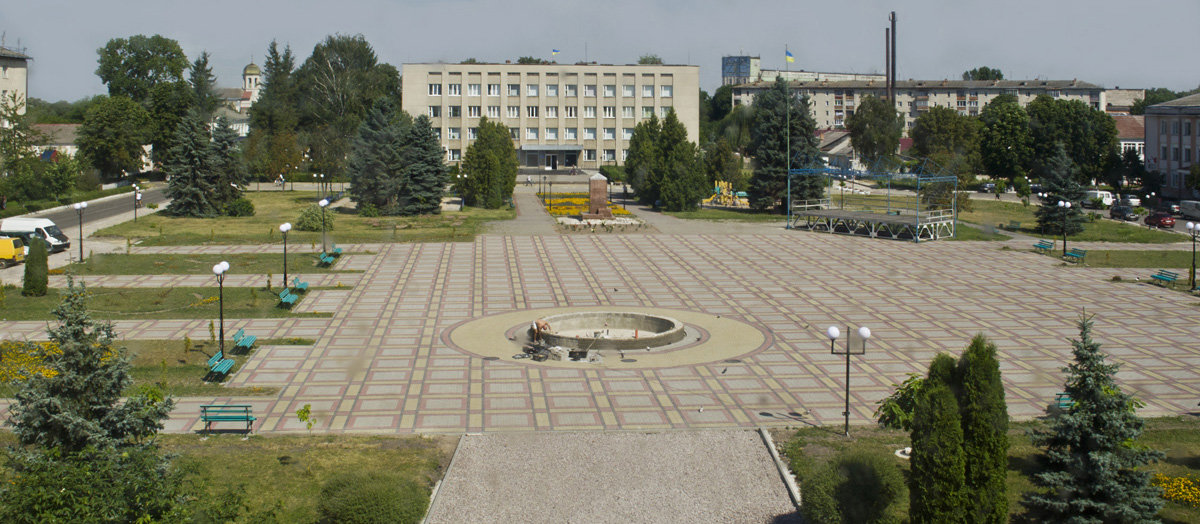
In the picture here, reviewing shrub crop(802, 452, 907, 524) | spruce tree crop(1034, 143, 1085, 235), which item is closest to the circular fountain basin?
shrub crop(802, 452, 907, 524)

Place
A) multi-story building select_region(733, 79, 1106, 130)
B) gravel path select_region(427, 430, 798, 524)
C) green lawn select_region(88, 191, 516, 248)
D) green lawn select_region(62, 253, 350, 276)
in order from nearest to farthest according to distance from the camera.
Result: gravel path select_region(427, 430, 798, 524) → green lawn select_region(62, 253, 350, 276) → green lawn select_region(88, 191, 516, 248) → multi-story building select_region(733, 79, 1106, 130)

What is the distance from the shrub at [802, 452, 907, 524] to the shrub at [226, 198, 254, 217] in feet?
136

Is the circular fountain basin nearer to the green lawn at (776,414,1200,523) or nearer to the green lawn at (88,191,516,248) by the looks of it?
the green lawn at (776,414,1200,523)

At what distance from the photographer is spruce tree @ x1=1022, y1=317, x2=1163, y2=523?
1019 cm

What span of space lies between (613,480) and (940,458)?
14.7ft

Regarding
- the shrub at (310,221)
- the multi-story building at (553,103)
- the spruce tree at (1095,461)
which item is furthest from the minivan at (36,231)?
the multi-story building at (553,103)

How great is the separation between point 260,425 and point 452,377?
3812mm

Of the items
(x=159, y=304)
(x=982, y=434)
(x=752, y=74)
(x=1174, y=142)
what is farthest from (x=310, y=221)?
(x=752, y=74)

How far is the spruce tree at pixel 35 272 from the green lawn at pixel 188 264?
3323mm

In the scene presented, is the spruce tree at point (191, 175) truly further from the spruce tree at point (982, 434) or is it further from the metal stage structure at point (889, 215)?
the spruce tree at point (982, 434)

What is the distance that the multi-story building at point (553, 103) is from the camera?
77.4 meters

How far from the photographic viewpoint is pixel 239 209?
4688cm

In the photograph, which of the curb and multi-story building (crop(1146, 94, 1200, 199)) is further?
multi-story building (crop(1146, 94, 1200, 199))

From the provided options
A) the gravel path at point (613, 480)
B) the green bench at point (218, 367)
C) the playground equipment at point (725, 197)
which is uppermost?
the playground equipment at point (725, 197)
